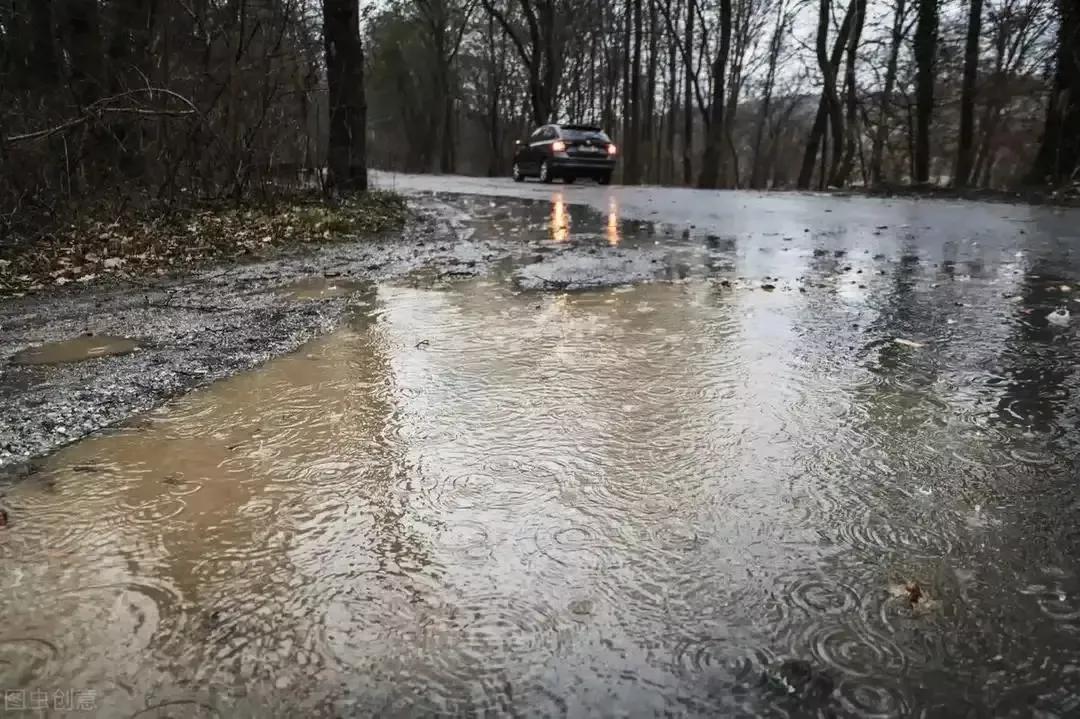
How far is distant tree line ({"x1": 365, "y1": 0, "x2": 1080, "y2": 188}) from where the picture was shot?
699 inches

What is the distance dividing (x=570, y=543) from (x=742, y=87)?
39962mm

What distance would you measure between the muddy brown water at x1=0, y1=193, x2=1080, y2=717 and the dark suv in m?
16.9

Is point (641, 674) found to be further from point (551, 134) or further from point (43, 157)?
point (551, 134)

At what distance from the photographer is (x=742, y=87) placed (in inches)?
1481

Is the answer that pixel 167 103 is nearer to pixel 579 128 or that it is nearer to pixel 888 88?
pixel 579 128

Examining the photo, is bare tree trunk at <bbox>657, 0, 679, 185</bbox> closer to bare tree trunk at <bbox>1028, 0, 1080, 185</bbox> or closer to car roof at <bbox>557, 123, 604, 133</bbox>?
car roof at <bbox>557, 123, 604, 133</bbox>

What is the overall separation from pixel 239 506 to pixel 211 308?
9.84 ft

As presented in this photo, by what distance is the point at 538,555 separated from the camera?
1.84 metres

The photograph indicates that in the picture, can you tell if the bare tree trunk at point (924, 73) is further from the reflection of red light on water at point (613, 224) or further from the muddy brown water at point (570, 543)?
the muddy brown water at point (570, 543)

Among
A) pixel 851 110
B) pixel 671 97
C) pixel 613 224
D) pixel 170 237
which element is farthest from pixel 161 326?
pixel 671 97

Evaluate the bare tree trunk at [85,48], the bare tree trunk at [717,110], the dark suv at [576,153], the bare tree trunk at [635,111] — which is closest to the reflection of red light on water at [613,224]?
the bare tree trunk at [85,48]

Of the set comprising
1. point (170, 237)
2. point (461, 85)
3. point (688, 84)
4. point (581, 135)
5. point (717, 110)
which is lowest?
point (170, 237)

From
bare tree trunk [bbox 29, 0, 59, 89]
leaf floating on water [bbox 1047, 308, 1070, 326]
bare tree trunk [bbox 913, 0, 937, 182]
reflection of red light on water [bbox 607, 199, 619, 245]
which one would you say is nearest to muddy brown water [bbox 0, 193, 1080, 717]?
leaf floating on water [bbox 1047, 308, 1070, 326]

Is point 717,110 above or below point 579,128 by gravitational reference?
above
